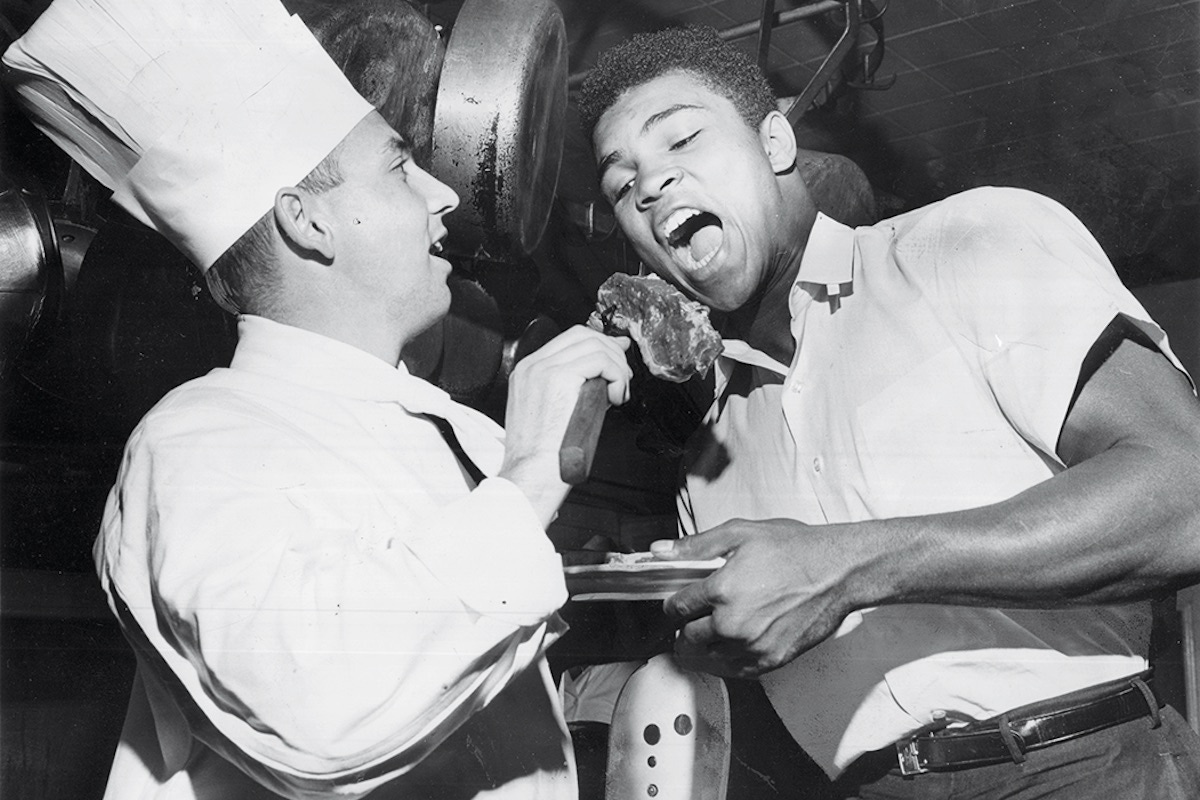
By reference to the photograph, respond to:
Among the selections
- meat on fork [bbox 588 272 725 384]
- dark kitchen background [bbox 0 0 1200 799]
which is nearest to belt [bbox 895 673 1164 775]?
dark kitchen background [bbox 0 0 1200 799]

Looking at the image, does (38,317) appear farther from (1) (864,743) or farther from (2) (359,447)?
(1) (864,743)

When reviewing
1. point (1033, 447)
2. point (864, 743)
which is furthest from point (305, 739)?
point (1033, 447)

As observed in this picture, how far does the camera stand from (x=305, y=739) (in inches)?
36.1

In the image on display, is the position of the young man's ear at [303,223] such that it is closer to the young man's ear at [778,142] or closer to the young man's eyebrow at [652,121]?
the young man's eyebrow at [652,121]

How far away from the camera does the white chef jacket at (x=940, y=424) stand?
1356mm

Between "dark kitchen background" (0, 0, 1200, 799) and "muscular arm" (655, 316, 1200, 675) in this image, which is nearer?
"muscular arm" (655, 316, 1200, 675)

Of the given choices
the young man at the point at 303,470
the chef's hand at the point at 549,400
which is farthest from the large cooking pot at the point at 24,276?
the chef's hand at the point at 549,400

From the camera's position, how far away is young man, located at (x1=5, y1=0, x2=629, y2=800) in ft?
3.05

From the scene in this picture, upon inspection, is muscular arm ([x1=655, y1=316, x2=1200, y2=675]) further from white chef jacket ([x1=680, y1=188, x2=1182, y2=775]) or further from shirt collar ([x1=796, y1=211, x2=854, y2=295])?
shirt collar ([x1=796, y1=211, x2=854, y2=295])

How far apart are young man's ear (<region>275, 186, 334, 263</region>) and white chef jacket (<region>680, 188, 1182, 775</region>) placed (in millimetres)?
762

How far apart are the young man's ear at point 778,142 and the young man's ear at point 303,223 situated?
0.81 meters

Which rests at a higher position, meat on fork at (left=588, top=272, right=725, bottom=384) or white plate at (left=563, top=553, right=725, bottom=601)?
meat on fork at (left=588, top=272, right=725, bottom=384)

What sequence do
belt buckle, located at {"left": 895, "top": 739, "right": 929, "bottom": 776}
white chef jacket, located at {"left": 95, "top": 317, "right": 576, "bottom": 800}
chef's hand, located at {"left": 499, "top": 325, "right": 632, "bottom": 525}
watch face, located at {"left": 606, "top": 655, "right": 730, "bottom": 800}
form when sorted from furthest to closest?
watch face, located at {"left": 606, "top": 655, "right": 730, "bottom": 800} < belt buckle, located at {"left": 895, "top": 739, "right": 929, "bottom": 776} < chef's hand, located at {"left": 499, "top": 325, "right": 632, "bottom": 525} < white chef jacket, located at {"left": 95, "top": 317, "right": 576, "bottom": 800}

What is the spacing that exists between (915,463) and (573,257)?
127 centimetres
